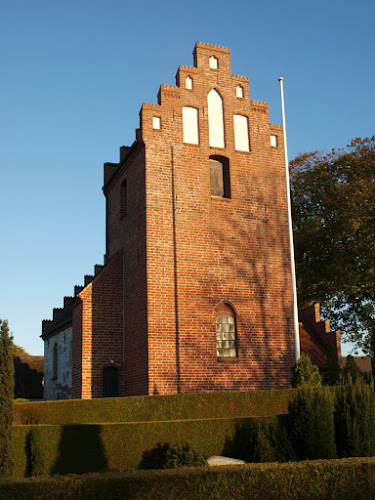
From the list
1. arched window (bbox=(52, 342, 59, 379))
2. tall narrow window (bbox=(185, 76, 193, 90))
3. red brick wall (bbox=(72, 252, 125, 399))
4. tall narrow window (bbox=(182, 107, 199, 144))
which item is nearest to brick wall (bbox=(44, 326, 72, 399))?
arched window (bbox=(52, 342, 59, 379))

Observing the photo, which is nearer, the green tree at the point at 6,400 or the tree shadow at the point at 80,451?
the green tree at the point at 6,400

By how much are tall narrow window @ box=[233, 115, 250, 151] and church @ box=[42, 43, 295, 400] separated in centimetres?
4

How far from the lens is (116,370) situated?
861 inches

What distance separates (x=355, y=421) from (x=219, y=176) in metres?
11.7

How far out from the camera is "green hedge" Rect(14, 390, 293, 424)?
52.9 feet

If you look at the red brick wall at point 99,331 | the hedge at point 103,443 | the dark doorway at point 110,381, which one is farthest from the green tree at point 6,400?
the dark doorway at point 110,381

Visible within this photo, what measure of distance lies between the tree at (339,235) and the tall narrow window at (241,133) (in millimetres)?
10964

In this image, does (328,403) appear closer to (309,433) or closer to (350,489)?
(309,433)

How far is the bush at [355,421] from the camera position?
1288cm

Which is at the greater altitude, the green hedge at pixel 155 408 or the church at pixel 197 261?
the church at pixel 197 261

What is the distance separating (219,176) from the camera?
22.2 metres

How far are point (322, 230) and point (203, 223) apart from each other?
1424 cm

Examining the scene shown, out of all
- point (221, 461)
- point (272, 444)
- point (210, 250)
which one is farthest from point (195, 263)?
point (221, 461)

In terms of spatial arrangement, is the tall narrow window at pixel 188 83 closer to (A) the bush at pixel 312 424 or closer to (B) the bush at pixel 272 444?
(A) the bush at pixel 312 424
